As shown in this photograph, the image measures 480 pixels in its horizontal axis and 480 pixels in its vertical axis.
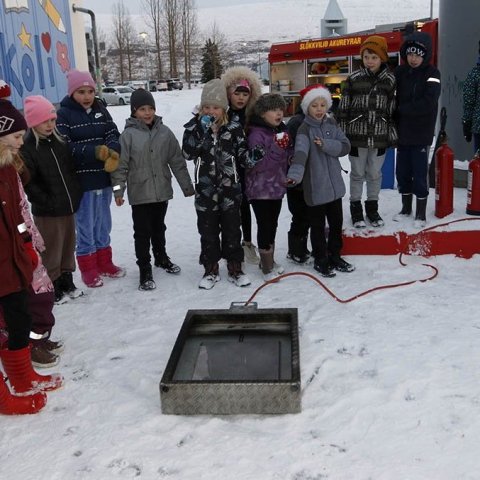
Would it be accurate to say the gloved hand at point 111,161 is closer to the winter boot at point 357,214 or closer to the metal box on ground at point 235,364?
the metal box on ground at point 235,364

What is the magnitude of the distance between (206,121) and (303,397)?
2272 millimetres

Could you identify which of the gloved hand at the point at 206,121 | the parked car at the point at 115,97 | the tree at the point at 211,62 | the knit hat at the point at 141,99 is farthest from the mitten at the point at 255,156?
the tree at the point at 211,62

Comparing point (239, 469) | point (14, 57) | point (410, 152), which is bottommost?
point (239, 469)

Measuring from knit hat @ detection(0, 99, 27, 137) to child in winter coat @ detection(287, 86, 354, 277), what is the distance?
Answer: 2.14 metres

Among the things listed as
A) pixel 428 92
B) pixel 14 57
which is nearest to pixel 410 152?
pixel 428 92

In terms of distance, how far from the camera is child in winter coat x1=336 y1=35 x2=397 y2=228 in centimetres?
501

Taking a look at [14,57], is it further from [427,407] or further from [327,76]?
[327,76]

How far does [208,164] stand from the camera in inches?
180

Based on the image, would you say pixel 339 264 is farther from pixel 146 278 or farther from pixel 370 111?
pixel 146 278

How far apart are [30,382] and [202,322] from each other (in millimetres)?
1140

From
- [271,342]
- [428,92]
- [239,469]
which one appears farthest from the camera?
[428,92]

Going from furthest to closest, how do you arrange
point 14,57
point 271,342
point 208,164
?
point 14,57
point 208,164
point 271,342

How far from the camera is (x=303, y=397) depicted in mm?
3111

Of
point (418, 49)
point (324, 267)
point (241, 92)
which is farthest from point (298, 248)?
point (418, 49)
